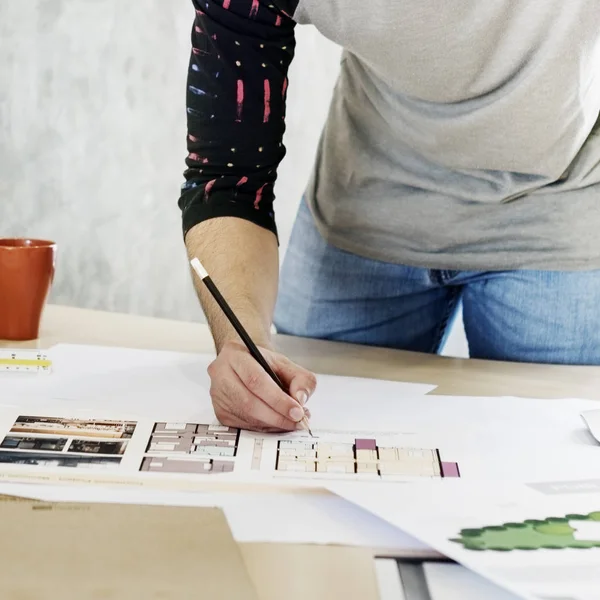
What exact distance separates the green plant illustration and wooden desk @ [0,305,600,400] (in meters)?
0.32

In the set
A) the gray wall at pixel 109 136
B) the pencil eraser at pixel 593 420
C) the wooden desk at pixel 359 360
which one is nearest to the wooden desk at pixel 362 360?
the wooden desk at pixel 359 360

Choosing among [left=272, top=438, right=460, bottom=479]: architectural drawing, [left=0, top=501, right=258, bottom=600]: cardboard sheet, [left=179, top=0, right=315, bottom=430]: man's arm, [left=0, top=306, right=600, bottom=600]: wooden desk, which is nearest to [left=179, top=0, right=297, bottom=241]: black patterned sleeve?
[left=179, top=0, right=315, bottom=430]: man's arm

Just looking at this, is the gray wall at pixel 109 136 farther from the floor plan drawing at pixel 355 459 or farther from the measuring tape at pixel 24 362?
the floor plan drawing at pixel 355 459

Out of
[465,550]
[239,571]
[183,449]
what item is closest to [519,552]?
[465,550]

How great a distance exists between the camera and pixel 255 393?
0.66 metres

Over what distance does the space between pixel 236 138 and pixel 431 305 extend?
15.0 inches

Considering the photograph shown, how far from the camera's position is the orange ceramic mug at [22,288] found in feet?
3.19

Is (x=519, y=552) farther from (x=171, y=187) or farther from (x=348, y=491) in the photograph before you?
(x=171, y=187)

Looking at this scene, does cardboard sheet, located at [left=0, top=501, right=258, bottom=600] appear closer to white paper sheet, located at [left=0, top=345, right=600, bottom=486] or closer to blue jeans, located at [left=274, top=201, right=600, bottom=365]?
white paper sheet, located at [left=0, top=345, right=600, bottom=486]

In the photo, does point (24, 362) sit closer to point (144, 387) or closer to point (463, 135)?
point (144, 387)

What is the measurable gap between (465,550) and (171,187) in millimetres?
1420

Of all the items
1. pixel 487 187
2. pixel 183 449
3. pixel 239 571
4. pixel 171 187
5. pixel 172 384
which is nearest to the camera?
pixel 239 571

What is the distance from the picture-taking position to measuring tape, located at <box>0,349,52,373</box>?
812 mm

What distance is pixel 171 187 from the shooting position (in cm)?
179
